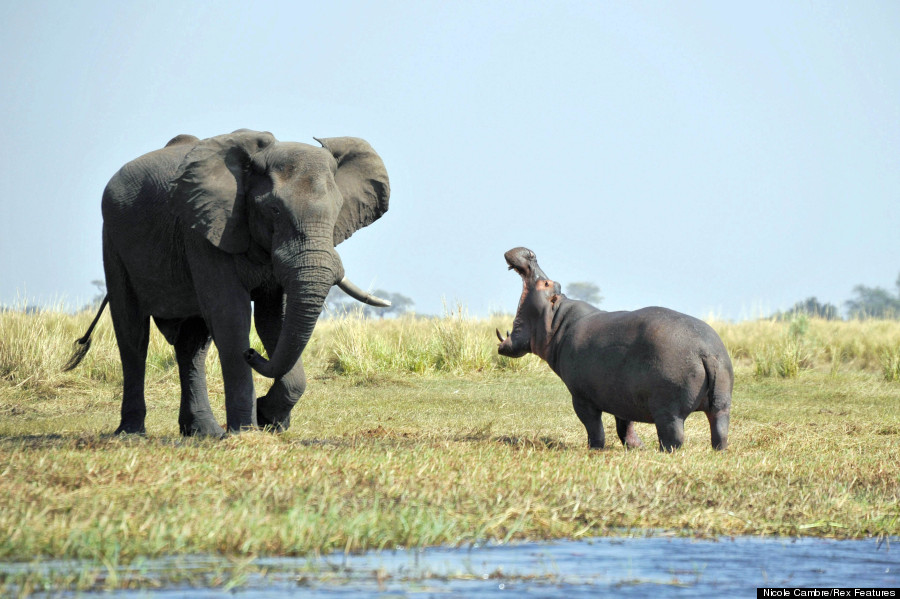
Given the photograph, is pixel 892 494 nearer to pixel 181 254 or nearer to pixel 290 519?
pixel 290 519

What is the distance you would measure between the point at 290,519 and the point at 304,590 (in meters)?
0.85

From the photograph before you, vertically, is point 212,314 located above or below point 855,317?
below

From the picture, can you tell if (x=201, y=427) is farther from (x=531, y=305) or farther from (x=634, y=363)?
(x=634, y=363)

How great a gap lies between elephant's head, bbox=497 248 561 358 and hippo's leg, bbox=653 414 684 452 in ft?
4.36

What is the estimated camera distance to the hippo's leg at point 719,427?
8472mm

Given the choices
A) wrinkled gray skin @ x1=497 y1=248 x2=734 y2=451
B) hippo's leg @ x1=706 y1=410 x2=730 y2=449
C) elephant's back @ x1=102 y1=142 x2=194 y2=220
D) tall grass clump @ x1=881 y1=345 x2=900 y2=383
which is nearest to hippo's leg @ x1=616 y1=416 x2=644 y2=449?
wrinkled gray skin @ x1=497 y1=248 x2=734 y2=451

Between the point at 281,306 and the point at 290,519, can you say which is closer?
the point at 290,519

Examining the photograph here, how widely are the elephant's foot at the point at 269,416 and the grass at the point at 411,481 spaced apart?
0.26 metres

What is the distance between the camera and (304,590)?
14.3ft

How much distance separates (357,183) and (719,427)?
355cm

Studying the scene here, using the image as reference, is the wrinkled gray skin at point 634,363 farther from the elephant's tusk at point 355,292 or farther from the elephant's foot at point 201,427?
the elephant's foot at point 201,427

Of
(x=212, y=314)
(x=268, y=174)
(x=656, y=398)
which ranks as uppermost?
(x=268, y=174)

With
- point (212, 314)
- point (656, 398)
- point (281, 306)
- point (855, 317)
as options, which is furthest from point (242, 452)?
point (855, 317)

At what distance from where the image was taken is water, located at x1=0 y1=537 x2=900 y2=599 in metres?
4.39
